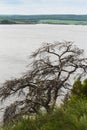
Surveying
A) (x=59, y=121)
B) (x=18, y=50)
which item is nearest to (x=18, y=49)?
(x=18, y=50)

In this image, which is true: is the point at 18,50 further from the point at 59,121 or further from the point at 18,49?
the point at 59,121

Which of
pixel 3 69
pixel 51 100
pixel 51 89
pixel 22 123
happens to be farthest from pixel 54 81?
pixel 3 69

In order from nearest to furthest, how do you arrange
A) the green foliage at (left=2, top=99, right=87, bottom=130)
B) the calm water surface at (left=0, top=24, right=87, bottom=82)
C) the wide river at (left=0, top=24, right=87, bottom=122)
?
the green foliage at (left=2, top=99, right=87, bottom=130) < the wide river at (left=0, top=24, right=87, bottom=122) < the calm water surface at (left=0, top=24, right=87, bottom=82)

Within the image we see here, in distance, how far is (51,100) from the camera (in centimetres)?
1808

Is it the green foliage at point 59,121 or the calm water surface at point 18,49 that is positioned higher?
the green foliage at point 59,121

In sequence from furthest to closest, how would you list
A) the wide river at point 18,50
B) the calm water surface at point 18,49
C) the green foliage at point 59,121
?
1. the calm water surface at point 18,49
2. the wide river at point 18,50
3. the green foliage at point 59,121

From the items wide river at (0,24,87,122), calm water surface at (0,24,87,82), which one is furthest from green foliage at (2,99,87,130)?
calm water surface at (0,24,87,82)

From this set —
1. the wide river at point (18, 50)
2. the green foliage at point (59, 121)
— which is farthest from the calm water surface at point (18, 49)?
the green foliage at point (59, 121)

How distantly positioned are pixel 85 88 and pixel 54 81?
4.20ft

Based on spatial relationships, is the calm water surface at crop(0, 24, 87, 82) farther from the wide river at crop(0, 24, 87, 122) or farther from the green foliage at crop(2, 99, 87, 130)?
the green foliage at crop(2, 99, 87, 130)

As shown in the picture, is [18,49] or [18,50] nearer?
[18,50]

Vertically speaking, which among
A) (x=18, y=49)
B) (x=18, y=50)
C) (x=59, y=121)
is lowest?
(x=18, y=49)

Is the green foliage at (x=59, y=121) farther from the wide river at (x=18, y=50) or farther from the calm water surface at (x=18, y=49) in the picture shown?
the calm water surface at (x=18, y=49)

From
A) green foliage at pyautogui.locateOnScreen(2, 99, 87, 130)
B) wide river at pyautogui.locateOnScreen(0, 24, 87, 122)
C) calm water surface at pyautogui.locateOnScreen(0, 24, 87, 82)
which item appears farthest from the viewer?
calm water surface at pyautogui.locateOnScreen(0, 24, 87, 82)
